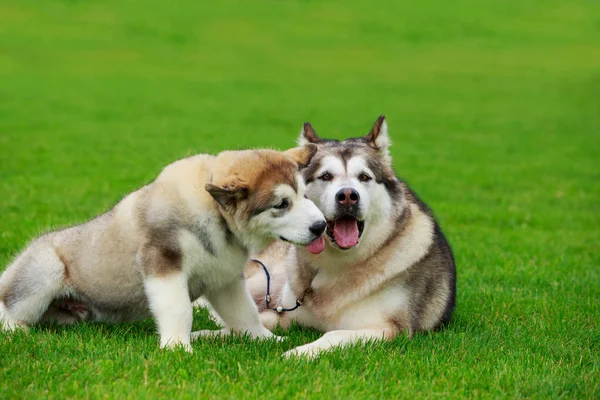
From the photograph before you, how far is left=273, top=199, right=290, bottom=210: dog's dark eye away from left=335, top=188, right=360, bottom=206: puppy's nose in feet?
2.17

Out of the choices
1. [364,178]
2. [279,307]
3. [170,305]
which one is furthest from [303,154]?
[279,307]

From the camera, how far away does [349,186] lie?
6.34 metres

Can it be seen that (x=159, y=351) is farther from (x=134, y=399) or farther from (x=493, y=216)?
(x=493, y=216)

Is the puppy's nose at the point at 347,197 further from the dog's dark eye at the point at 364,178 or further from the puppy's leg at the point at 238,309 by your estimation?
the puppy's leg at the point at 238,309

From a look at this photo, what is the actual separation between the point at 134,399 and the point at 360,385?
135cm

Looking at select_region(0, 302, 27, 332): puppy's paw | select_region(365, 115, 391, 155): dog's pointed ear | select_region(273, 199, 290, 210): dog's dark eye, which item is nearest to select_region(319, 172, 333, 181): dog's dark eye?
select_region(365, 115, 391, 155): dog's pointed ear

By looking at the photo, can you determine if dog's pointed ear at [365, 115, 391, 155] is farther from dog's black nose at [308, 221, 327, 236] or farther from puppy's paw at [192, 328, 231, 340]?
puppy's paw at [192, 328, 231, 340]

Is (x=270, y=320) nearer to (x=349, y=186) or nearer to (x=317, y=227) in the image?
(x=349, y=186)

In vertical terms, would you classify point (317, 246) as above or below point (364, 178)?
below

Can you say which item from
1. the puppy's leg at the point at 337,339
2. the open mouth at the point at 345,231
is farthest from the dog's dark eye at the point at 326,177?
the puppy's leg at the point at 337,339

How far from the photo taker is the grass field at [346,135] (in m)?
5.44

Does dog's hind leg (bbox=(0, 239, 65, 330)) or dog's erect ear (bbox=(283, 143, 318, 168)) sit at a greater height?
dog's erect ear (bbox=(283, 143, 318, 168))

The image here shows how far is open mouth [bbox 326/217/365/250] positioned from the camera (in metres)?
6.54

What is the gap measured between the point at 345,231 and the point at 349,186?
15.6 inches
